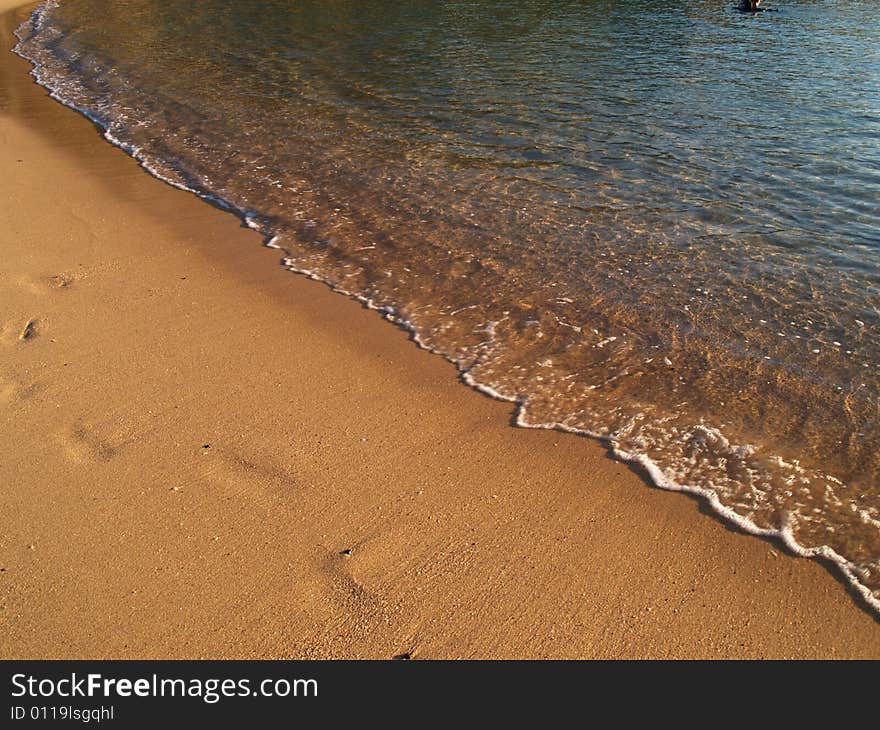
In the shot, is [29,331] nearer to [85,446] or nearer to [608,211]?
[85,446]

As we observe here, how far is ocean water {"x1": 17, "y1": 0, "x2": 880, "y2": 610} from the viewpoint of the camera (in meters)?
Answer: 4.42

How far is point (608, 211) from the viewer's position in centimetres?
731

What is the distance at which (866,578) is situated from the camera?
135 inches

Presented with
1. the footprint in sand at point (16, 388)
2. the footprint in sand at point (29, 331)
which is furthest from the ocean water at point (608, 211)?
the footprint in sand at point (16, 388)

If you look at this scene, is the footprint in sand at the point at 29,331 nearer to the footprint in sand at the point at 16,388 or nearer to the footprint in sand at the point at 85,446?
the footprint in sand at the point at 16,388

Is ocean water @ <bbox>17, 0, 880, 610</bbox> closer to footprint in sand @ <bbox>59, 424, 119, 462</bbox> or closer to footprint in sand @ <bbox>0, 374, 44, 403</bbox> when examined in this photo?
footprint in sand @ <bbox>59, 424, 119, 462</bbox>

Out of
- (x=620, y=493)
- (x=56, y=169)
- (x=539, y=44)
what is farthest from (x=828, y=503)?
(x=539, y=44)

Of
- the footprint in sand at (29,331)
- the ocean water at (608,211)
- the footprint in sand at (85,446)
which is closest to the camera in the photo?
the footprint in sand at (85,446)

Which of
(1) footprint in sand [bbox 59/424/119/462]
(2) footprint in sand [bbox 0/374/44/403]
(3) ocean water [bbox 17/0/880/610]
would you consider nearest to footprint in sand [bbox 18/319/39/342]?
(2) footprint in sand [bbox 0/374/44/403]

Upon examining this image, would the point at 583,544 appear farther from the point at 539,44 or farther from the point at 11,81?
the point at 11,81

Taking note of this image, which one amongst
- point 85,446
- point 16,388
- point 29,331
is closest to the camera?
point 85,446

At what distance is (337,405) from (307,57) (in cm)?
1223

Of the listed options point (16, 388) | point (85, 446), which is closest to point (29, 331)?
point (16, 388)

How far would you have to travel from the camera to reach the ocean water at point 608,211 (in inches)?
174
